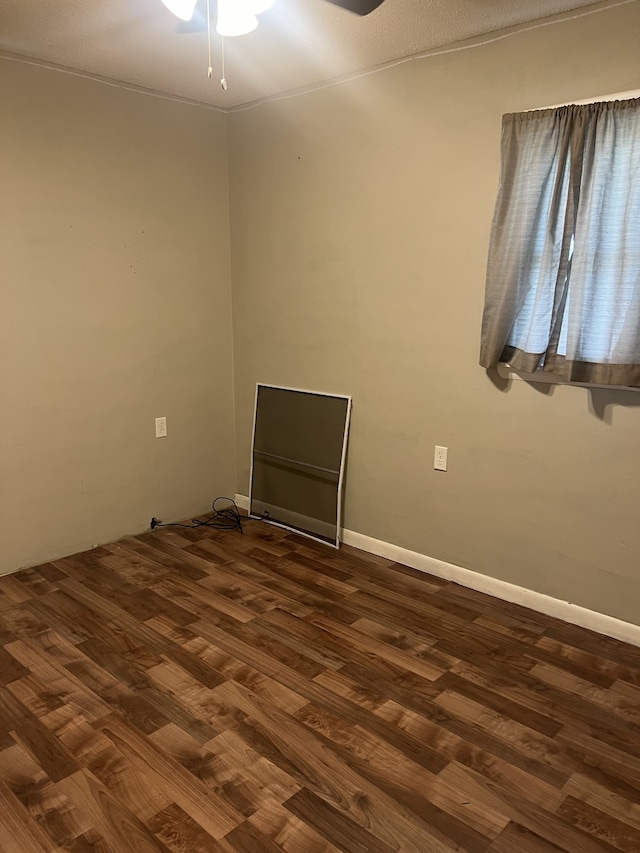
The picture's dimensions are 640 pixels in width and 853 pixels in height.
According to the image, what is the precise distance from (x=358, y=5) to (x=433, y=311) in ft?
4.57

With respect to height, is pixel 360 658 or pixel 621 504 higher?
pixel 621 504

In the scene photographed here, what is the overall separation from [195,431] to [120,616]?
4.32 ft

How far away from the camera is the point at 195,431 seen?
148 inches

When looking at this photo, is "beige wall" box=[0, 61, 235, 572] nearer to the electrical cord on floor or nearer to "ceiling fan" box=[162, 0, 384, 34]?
the electrical cord on floor

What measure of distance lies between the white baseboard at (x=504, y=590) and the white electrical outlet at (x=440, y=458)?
1.48 feet

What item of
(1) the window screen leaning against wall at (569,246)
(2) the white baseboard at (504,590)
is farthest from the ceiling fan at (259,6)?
(2) the white baseboard at (504,590)

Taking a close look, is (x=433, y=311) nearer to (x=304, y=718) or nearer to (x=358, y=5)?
(x=358, y=5)

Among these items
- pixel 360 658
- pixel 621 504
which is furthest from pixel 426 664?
pixel 621 504

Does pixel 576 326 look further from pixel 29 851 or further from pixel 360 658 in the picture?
pixel 29 851

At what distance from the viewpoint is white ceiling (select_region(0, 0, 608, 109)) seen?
89.0 inches

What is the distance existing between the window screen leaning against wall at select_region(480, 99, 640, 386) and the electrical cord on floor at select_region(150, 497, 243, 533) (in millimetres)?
1853

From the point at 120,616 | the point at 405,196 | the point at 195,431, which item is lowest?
the point at 120,616

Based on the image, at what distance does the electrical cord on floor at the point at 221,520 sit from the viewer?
3682 mm

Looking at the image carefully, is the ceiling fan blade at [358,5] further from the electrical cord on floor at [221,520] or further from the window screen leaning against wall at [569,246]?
the electrical cord on floor at [221,520]
